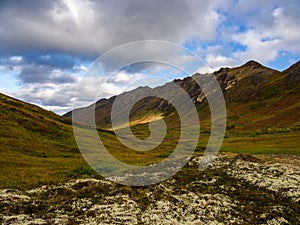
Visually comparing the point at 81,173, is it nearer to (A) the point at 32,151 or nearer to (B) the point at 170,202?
(B) the point at 170,202

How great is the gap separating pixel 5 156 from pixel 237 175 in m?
36.5

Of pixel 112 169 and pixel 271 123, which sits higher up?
pixel 271 123

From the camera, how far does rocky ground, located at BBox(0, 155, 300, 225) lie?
2252 centimetres

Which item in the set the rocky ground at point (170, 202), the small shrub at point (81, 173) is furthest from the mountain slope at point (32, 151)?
the rocky ground at point (170, 202)

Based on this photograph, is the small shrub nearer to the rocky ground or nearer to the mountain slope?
the mountain slope

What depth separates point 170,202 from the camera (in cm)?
2619

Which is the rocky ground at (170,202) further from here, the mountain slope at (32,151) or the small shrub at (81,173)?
the small shrub at (81,173)

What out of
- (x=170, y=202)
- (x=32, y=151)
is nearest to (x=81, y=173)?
(x=170, y=202)

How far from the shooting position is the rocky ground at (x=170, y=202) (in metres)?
22.5

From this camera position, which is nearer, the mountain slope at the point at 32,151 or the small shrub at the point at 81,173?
the mountain slope at the point at 32,151

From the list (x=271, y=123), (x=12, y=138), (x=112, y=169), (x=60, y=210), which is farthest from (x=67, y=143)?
(x=271, y=123)

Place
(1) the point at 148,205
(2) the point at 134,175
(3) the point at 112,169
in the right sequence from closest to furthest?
(1) the point at 148,205 → (2) the point at 134,175 → (3) the point at 112,169

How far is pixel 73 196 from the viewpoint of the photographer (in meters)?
27.9

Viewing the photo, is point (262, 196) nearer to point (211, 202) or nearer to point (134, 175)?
point (211, 202)
